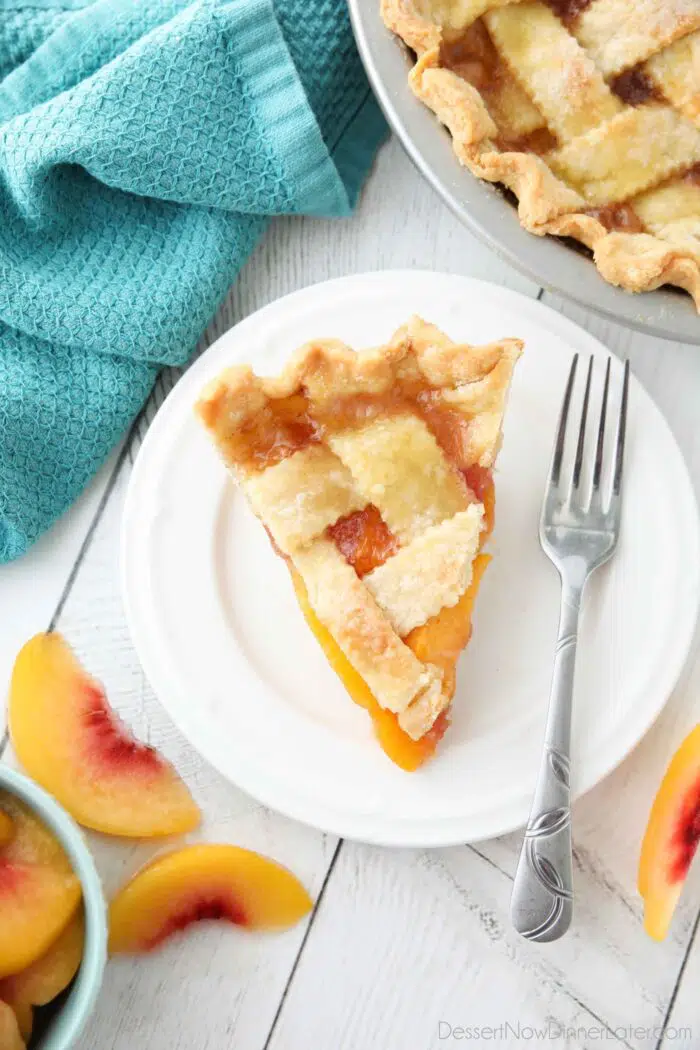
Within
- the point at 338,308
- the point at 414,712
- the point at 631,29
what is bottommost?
the point at 414,712

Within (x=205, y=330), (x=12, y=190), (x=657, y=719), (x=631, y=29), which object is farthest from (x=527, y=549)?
(x=12, y=190)

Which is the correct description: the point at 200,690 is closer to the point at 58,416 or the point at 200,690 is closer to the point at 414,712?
the point at 414,712

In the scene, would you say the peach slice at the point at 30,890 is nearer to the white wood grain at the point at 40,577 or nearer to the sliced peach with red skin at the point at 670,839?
the white wood grain at the point at 40,577

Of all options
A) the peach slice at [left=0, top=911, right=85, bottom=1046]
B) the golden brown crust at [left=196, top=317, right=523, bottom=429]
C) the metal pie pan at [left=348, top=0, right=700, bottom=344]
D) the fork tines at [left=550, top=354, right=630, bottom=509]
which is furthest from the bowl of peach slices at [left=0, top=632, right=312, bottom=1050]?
the metal pie pan at [left=348, top=0, right=700, bottom=344]

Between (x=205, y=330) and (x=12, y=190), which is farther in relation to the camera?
(x=205, y=330)

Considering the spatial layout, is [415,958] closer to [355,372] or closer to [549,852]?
[549,852]

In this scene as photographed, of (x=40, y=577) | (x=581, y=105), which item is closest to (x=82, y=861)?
(x=40, y=577)
